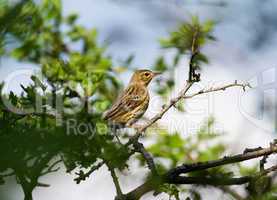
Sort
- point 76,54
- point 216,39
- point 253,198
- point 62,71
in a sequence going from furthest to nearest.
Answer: point 76,54 < point 62,71 < point 216,39 < point 253,198

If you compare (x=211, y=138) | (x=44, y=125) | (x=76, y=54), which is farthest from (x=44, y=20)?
(x=44, y=125)

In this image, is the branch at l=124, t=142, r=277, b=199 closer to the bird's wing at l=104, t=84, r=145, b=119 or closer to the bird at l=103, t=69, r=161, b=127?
the bird at l=103, t=69, r=161, b=127

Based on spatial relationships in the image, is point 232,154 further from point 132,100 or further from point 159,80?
point 132,100

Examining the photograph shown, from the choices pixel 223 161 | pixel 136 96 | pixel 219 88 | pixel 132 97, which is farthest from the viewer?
pixel 136 96

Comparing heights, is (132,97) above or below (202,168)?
above

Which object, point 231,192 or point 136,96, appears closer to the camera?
point 231,192

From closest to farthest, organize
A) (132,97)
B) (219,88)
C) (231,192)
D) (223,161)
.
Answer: (231,192) < (223,161) < (219,88) < (132,97)

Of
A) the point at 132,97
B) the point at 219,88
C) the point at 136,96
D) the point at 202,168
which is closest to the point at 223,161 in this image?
the point at 202,168

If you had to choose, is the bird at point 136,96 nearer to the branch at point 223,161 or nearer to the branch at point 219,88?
the branch at point 219,88

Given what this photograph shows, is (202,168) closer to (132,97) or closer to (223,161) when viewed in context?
(223,161)

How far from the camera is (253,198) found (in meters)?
1.69

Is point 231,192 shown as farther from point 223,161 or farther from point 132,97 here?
point 132,97

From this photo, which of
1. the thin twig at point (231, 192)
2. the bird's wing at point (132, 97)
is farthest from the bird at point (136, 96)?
the thin twig at point (231, 192)

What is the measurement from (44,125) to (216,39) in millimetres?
1852
